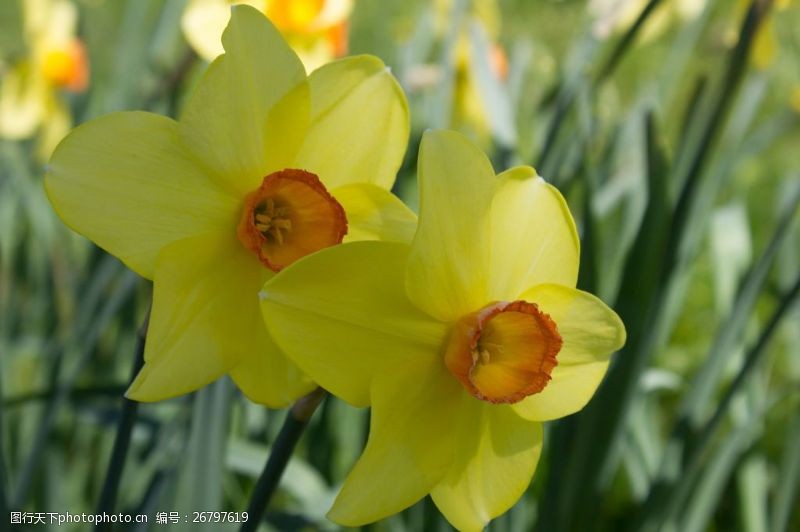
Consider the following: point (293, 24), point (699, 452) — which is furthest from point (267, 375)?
point (293, 24)

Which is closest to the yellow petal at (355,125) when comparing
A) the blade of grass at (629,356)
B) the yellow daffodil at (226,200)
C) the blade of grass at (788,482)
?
the yellow daffodil at (226,200)

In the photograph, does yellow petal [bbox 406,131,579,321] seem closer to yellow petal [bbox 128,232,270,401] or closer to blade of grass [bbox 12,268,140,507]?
yellow petal [bbox 128,232,270,401]

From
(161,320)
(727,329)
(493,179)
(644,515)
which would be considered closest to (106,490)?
(161,320)

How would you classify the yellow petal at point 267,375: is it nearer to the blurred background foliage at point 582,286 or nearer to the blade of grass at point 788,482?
the blurred background foliage at point 582,286

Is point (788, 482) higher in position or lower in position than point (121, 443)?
lower

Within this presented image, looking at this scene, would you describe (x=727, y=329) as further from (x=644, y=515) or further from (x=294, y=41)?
(x=294, y=41)

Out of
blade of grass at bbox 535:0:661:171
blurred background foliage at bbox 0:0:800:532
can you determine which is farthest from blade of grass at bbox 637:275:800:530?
blade of grass at bbox 535:0:661:171

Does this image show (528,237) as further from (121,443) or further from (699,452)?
(699,452)
